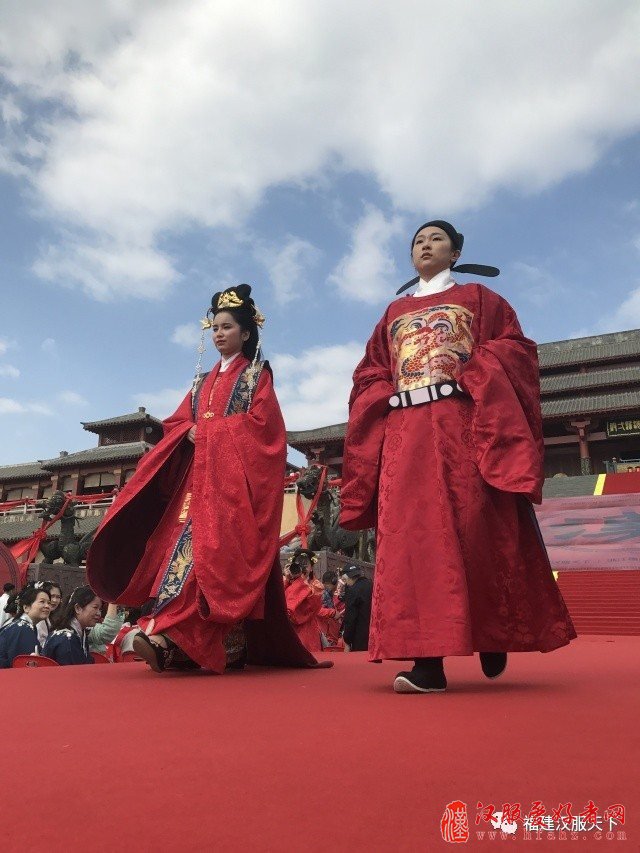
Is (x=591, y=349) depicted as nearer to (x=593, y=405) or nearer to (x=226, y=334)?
(x=593, y=405)

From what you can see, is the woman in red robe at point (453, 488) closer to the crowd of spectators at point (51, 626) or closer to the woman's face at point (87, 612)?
the crowd of spectators at point (51, 626)

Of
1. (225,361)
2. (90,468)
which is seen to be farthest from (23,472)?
(225,361)

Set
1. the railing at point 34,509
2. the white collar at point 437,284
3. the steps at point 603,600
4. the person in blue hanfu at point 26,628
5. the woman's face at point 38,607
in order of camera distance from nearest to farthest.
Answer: the white collar at point 437,284 → the person in blue hanfu at point 26,628 → the woman's face at point 38,607 → the steps at point 603,600 → the railing at point 34,509

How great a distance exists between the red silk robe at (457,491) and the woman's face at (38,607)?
9.56 feet

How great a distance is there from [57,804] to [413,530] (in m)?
1.58

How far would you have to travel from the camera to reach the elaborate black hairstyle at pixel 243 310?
368 centimetres

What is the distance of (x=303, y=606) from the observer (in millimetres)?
6582

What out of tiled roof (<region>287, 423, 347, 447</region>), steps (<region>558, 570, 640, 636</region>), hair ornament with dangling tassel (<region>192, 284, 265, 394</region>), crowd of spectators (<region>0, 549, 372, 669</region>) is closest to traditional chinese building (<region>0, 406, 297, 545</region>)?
tiled roof (<region>287, 423, 347, 447</region>)

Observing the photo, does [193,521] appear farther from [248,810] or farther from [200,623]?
[248,810]

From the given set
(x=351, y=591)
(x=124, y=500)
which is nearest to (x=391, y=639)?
(x=124, y=500)

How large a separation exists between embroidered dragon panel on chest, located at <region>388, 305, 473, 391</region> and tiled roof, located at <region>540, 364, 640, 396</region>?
23636 millimetres

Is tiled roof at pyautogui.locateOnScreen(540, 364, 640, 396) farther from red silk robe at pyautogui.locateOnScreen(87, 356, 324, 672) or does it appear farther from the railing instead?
red silk robe at pyautogui.locateOnScreen(87, 356, 324, 672)

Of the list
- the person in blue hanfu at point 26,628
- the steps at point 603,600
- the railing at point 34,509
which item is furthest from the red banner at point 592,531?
the railing at point 34,509

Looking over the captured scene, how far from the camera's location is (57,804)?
1.01m
